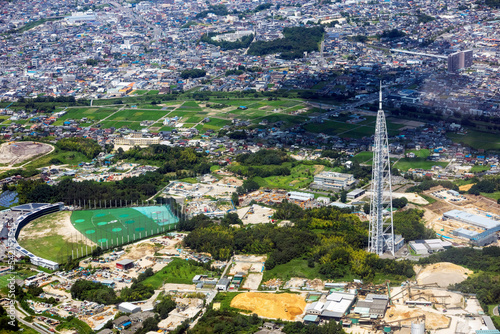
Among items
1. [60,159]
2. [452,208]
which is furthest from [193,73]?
[452,208]

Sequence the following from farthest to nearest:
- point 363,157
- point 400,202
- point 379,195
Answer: point 363,157 < point 400,202 < point 379,195

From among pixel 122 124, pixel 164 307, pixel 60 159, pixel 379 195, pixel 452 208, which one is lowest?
pixel 452 208

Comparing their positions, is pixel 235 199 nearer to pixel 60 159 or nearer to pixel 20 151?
pixel 60 159

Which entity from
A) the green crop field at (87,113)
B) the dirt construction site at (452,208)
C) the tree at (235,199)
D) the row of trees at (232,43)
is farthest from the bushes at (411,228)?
the row of trees at (232,43)

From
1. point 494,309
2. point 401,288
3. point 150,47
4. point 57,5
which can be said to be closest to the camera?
point 494,309

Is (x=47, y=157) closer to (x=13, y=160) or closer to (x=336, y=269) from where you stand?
(x=13, y=160)

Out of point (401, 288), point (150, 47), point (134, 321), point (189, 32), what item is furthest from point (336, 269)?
point (189, 32)
